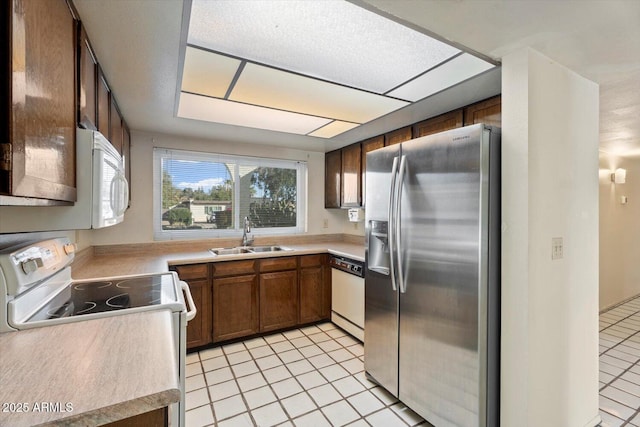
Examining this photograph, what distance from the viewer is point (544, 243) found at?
1587mm

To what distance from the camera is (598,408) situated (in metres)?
1.99

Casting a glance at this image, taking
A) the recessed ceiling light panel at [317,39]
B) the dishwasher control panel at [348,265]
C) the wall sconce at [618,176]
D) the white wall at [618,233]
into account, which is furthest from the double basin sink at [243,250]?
the wall sconce at [618,176]

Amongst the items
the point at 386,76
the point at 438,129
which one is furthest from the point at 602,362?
the point at 386,76

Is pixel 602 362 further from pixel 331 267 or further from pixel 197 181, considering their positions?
pixel 197 181

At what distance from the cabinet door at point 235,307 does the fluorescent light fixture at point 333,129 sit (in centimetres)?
158

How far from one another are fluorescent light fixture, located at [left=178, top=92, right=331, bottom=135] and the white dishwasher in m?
1.39

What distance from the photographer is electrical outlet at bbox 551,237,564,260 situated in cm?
164

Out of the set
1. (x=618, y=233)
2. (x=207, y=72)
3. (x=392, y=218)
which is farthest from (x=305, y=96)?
(x=618, y=233)

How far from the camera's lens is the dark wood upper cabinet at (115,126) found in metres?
1.96

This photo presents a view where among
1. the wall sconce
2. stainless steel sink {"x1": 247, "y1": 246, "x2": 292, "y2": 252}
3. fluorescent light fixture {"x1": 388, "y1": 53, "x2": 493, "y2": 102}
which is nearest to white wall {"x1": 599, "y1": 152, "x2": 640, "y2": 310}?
the wall sconce

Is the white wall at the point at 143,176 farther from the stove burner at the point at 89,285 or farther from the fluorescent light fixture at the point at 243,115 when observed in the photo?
the stove burner at the point at 89,285

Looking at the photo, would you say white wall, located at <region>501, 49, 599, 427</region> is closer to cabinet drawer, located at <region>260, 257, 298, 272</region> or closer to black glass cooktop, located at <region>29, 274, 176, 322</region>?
black glass cooktop, located at <region>29, 274, 176, 322</region>

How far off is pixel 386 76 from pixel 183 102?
1424mm

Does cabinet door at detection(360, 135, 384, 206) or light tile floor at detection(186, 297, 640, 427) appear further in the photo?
cabinet door at detection(360, 135, 384, 206)
